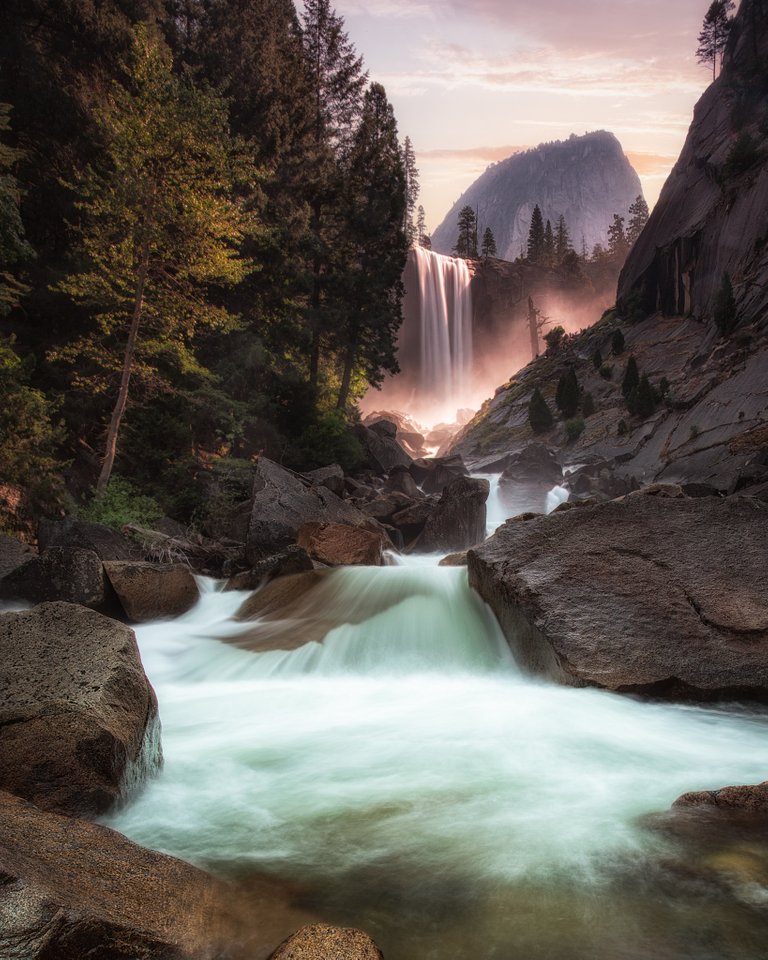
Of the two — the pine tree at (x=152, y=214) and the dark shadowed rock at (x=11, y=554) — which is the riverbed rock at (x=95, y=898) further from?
the pine tree at (x=152, y=214)

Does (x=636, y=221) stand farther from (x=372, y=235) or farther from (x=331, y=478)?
(x=331, y=478)

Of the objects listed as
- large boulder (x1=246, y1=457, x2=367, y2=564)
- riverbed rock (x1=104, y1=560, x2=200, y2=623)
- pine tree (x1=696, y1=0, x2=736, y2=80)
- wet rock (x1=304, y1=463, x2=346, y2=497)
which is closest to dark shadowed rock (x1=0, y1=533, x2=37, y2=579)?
riverbed rock (x1=104, y1=560, x2=200, y2=623)

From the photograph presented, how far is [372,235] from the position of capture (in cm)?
2683

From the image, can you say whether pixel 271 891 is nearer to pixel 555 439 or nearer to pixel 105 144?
pixel 105 144

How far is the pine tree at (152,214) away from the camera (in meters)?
13.2

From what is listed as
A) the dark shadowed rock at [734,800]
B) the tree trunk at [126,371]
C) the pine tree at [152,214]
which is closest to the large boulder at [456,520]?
the pine tree at [152,214]

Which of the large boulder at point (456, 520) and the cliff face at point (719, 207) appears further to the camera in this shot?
the cliff face at point (719, 207)

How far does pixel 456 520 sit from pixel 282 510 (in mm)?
5689

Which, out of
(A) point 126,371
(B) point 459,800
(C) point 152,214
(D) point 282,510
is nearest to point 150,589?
(D) point 282,510

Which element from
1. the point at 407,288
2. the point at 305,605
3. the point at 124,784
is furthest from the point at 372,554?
the point at 407,288

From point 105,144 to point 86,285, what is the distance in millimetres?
4487

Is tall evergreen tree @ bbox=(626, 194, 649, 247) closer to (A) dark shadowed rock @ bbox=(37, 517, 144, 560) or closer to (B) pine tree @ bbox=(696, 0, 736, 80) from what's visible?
(B) pine tree @ bbox=(696, 0, 736, 80)

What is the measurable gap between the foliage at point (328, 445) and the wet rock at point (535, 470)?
943 cm

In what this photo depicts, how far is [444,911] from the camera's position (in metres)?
2.69
